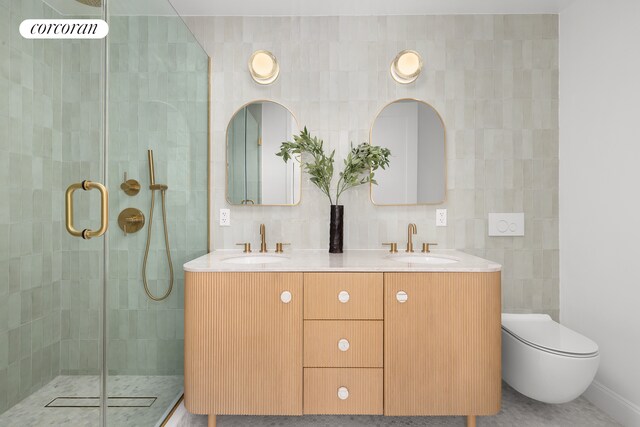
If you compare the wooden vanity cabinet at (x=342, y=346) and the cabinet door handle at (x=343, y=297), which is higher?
the cabinet door handle at (x=343, y=297)

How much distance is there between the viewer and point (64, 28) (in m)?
0.99

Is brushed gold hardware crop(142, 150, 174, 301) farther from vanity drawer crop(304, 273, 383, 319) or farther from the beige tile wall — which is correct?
vanity drawer crop(304, 273, 383, 319)

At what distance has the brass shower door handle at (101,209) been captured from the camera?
1018 mm

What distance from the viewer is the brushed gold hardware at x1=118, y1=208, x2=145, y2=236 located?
1261 millimetres

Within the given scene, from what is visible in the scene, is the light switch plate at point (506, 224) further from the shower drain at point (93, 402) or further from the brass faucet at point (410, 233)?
the shower drain at point (93, 402)

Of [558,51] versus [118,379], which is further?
[558,51]

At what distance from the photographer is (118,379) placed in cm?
121

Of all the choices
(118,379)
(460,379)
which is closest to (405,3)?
(460,379)

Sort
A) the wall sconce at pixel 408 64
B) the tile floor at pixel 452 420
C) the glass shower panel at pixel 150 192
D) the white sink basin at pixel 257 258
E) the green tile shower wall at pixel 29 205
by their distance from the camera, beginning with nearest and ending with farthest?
the green tile shower wall at pixel 29 205 < the glass shower panel at pixel 150 192 < the tile floor at pixel 452 420 < the white sink basin at pixel 257 258 < the wall sconce at pixel 408 64

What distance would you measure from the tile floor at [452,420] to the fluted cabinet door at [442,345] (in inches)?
10.4

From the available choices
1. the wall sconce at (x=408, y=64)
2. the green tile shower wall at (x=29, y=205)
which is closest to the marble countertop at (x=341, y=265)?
the green tile shower wall at (x=29, y=205)

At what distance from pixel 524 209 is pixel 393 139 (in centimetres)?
92

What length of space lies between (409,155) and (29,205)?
5.90ft

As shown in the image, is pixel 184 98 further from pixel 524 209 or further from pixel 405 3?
pixel 524 209
